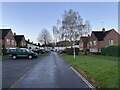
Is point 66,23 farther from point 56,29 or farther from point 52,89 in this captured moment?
point 52,89

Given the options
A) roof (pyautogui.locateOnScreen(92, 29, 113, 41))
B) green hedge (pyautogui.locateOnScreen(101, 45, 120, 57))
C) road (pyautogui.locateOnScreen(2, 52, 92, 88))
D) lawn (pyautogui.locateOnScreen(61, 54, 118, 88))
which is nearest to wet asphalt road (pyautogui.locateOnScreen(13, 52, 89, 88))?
road (pyautogui.locateOnScreen(2, 52, 92, 88))

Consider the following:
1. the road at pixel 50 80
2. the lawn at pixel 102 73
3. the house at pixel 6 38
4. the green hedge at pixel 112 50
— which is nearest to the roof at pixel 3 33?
the house at pixel 6 38

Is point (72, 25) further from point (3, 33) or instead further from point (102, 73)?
point (102, 73)

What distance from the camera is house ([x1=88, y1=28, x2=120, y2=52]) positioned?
247 feet

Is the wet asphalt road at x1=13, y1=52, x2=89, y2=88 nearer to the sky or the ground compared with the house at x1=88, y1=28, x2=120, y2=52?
nearer to the ground

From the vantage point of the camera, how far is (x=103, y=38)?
76.9 metres

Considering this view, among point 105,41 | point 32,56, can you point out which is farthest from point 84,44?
point 32,56

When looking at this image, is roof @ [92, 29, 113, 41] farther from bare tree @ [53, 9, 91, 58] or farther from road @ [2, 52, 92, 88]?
road @ [2, 52, 92, 88]

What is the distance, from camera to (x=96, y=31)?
83.9m

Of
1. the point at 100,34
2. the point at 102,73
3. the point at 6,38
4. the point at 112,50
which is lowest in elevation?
the point at 102,73

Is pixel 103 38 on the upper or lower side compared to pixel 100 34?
lower

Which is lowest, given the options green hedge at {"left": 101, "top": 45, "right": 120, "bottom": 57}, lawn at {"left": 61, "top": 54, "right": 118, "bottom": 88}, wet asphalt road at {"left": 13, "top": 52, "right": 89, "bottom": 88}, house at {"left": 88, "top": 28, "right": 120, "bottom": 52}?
wet asphalt road at {"left": 13, "top": 52, "right": 89, "bottom": 88}

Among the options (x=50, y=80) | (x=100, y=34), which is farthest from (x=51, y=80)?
(x=100, y=34)

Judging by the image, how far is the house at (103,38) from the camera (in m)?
75.4
